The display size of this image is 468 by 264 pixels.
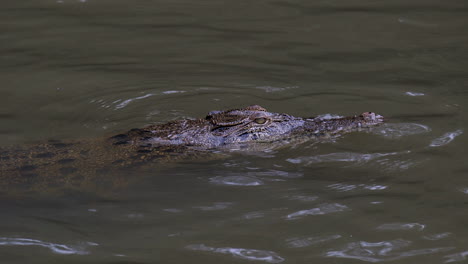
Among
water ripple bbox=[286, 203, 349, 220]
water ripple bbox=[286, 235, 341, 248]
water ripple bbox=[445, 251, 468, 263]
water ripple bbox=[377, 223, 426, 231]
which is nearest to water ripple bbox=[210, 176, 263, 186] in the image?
water ripple bbox=[286, 203, 349, 220]

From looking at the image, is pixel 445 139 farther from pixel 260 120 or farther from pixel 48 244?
pixel 48 244

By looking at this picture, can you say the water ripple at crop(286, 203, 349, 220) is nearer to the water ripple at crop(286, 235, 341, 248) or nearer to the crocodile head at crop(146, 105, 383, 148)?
the water ripple at crop(286, 235, 341, 248)

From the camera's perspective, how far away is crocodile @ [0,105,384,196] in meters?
4.79

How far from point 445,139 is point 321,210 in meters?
1.70

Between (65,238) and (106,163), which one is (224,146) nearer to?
(106,163)

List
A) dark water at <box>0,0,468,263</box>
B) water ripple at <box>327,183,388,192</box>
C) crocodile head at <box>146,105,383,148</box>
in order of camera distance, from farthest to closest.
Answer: crocodile head at <box>146,105,383,148</box> < water ripple at <box>327,183,388,192</box> < dark water at <box>0,0,468,263</box>

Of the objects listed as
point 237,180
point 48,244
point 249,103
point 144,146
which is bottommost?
point 48,244

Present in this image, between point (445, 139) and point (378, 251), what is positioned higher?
point (445, 139)

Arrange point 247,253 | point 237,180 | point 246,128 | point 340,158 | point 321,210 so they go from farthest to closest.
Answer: point 246,128, point 340,158, point 237,180, point 321,210, point 247,253

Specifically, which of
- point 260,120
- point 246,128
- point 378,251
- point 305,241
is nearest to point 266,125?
point 260,120

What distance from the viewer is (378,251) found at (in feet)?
12.2

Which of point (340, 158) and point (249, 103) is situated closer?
point (340, 158)

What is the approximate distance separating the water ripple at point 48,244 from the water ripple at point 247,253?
0.68 m

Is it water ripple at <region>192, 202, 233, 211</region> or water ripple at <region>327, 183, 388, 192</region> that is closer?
water ripple at <region>192, 202, 233, 211</region>
